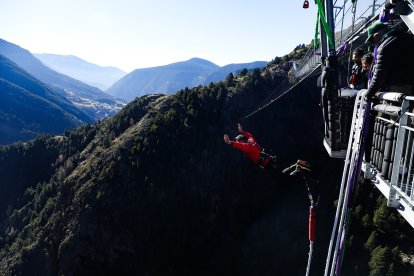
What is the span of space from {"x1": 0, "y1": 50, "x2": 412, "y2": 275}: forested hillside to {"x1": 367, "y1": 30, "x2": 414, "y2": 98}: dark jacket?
67920 mm

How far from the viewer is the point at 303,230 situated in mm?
80875

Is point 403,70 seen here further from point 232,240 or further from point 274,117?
point 274,117

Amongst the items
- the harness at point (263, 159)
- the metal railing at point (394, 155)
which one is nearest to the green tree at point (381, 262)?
the harness at point (263, 159)

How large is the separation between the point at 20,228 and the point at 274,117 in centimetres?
6688

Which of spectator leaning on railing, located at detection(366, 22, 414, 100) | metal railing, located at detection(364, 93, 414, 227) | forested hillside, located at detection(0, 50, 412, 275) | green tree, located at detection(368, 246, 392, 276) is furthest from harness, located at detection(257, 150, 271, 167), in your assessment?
forested hillside, located at detection(0, 50, 412, 275)

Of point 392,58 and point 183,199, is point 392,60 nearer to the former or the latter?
point 392,58

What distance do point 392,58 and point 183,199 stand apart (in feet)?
257

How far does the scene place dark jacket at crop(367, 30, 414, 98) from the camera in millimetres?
6500

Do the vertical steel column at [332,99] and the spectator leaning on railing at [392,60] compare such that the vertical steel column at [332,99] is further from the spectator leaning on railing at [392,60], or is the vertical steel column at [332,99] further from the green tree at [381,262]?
the green tree at [381,262]

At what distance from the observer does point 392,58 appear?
259 inches

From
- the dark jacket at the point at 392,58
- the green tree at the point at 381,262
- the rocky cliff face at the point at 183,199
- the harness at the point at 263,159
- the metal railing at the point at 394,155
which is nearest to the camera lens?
the metal railing at the point at 394,155

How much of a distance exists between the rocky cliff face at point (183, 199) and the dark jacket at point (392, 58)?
72.1 meters

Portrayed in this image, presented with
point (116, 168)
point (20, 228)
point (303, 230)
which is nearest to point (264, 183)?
point (303, 230)

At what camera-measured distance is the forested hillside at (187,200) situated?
73375 millimetres
